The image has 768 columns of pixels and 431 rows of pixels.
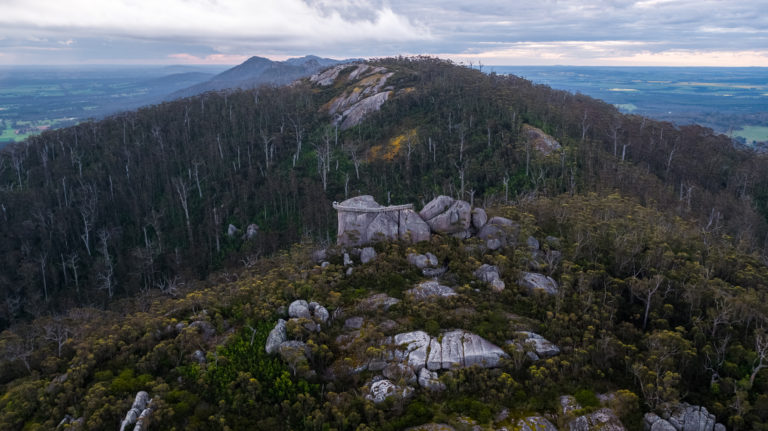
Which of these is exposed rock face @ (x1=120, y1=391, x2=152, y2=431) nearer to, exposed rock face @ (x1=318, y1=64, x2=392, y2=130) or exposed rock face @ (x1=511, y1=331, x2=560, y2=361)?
exposed rock face @ (x1=511, y1=331, x2=560, y2=361)

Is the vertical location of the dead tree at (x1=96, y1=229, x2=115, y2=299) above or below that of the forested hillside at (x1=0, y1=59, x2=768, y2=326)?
below

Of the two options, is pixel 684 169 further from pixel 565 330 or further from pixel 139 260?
pixel 139 260

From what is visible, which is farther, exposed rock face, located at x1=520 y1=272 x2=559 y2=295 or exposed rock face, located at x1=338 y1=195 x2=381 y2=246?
exposed rock face, located at x1=338 y1=195 x2=381 y2=246

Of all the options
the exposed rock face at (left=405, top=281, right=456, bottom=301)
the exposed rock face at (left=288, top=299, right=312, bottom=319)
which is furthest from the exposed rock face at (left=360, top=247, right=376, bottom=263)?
the exposed rock face at (left=288, top=299, right=312, bottom=319)

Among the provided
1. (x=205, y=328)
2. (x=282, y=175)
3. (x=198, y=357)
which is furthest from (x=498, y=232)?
(x=282, y=175)

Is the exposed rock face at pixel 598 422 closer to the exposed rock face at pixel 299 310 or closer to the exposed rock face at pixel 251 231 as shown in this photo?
the exposed rock face at pixel 299 310

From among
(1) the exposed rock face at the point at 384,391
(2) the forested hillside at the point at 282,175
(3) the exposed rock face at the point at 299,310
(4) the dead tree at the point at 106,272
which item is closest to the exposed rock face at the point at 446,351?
(1) the exposed rock face at the point at 384,391

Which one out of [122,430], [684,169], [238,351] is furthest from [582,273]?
[684,169]
